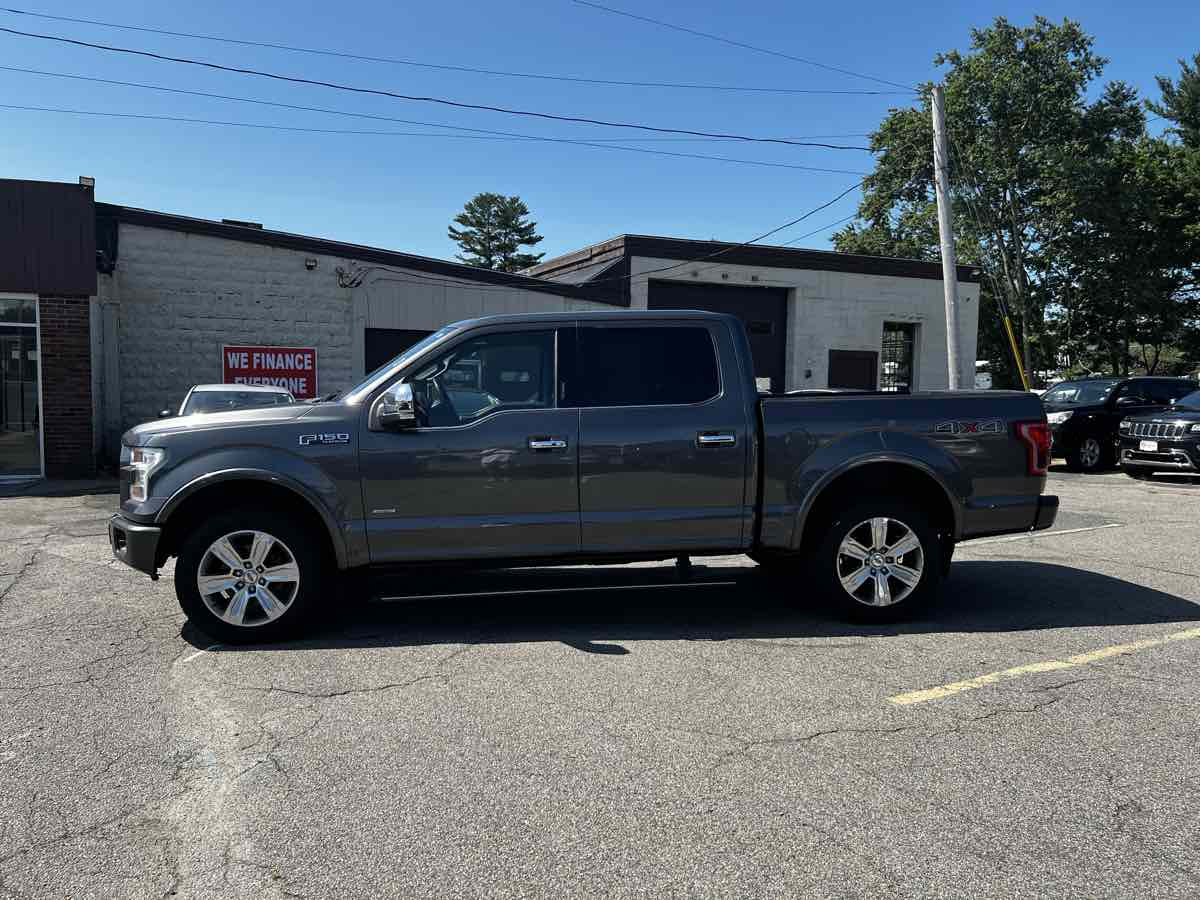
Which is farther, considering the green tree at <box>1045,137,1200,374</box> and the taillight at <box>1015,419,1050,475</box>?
the green tree at <box>1045,137,1200,374</box>

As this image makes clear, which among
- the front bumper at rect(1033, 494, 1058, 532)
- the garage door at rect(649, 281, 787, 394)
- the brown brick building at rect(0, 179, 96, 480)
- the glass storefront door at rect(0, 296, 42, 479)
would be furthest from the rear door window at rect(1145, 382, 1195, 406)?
the glass storefront door at rect(0, 296, 42, 479)

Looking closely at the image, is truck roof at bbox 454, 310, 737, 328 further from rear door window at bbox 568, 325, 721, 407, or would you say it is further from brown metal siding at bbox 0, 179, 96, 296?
brown metal siding at bbox 0, 179, 96, 296

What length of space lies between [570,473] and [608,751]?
2.05m

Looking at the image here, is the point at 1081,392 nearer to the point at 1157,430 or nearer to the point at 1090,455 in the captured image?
the point at 1090,455

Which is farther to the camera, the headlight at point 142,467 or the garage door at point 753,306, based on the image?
the garage door at point 753,306

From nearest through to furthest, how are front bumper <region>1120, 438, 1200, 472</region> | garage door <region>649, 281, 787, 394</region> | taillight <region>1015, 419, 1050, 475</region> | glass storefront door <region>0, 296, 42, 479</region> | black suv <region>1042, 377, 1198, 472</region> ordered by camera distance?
1. taillight <region>1015, 419, 1050, 475</region>
2. front bumper <region>1120, 438, 1200, 472</region>
3. glass storefront door <region>0, 296, 42, 479</region>
4. black suv <region>1042, 377, 1198, 472</region>
5. garage door <region>649, 281, 787, 394</region>

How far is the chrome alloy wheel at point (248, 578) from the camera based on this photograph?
530cm

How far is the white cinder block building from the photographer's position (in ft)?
48.9

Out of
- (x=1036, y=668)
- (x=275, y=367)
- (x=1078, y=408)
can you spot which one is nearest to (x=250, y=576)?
(x=1036, y=668)

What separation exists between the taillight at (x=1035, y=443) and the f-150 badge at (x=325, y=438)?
4.33m

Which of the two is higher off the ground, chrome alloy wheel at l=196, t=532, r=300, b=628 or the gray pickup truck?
the gray pickup truck

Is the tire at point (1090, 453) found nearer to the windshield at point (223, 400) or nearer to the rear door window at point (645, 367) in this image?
the rear door window at point (645, 367)

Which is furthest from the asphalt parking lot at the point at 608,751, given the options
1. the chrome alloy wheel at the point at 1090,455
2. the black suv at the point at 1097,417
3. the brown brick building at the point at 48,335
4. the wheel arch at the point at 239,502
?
the chrome alloy wheel at the point at 1090,455

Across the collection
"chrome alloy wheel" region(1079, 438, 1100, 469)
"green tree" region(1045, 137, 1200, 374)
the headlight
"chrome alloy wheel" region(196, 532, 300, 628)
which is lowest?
"chrome alloy wheel" region(196, 532, 300, 628)
